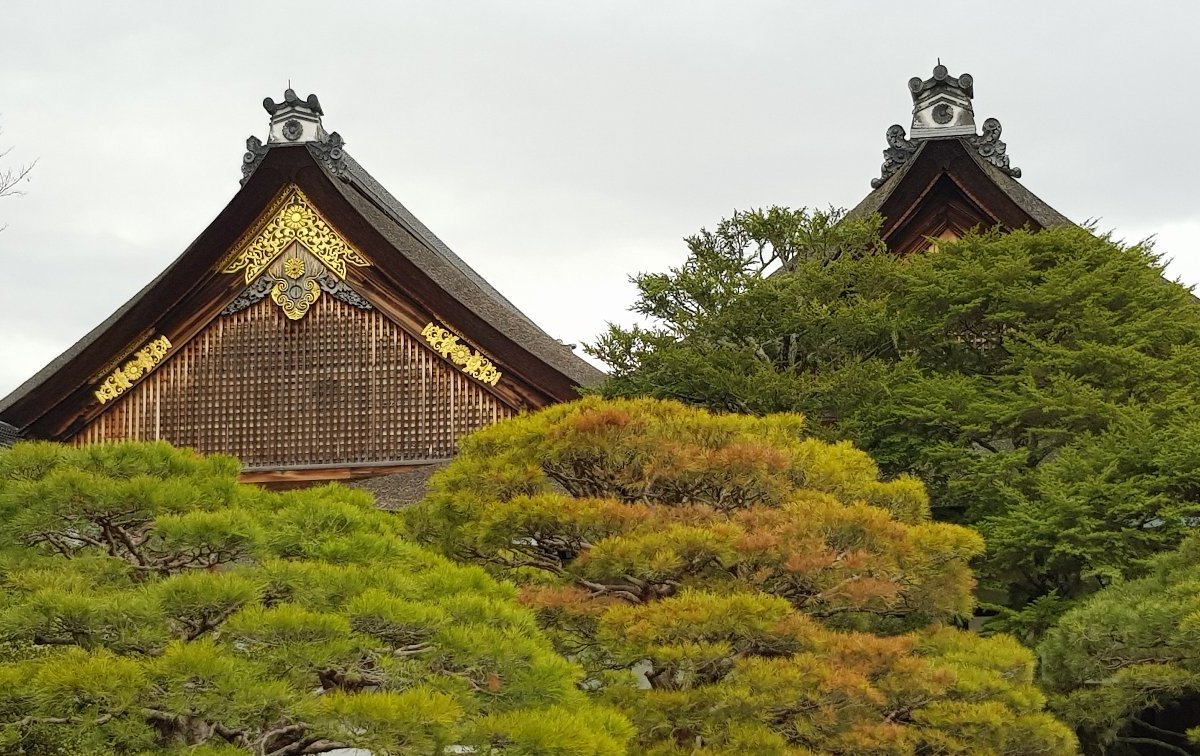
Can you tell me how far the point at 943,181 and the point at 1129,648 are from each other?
719 cm

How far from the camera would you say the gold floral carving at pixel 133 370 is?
13.0 metres

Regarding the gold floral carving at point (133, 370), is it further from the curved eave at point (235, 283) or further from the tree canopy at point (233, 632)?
the tree canopy at point (233, 632)

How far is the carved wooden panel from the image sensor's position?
1238 cm

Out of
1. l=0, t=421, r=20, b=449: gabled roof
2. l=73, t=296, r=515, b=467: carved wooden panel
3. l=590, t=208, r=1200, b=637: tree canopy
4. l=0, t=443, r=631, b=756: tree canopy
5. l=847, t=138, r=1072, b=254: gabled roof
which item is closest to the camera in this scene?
l=0, t=443, r=631, b=756: tree canopy

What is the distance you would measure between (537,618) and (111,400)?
7933 mm

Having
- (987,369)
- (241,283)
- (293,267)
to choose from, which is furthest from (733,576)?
(241,283)

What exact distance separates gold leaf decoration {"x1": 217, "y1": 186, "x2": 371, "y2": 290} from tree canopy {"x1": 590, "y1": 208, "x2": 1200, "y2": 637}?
3662 millimetres

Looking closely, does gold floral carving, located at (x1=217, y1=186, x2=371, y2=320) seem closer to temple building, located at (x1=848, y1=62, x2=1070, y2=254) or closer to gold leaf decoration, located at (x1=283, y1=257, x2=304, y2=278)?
gold leaf decoration, located at (x1=283, y1=257, x2=304, y2=278)

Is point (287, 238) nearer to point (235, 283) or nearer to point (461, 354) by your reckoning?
point (235, 283)

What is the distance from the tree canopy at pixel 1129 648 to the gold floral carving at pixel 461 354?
594 centimetres

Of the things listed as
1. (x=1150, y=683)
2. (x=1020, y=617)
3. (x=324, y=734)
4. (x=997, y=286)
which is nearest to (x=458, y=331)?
(x=997, y=286)

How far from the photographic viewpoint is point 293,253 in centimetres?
1303

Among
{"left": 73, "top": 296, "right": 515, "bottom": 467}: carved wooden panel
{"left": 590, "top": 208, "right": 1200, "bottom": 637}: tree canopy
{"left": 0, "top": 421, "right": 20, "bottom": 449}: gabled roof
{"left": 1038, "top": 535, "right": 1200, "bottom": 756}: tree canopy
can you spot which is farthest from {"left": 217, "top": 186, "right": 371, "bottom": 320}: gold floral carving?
{"left": 1038, "top": 535, "right": 1200, "bottom": 756}: tree canopy

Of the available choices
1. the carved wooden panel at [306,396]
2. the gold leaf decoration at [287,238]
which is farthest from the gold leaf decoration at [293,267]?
the carved wooden panel at [306,396]
